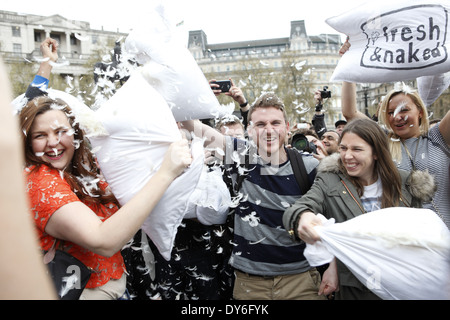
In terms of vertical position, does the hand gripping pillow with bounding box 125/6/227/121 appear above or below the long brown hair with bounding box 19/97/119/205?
above

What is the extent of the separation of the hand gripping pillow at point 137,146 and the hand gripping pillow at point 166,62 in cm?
22

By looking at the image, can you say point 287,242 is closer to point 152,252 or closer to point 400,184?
point 400,184

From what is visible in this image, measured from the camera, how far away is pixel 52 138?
155cm

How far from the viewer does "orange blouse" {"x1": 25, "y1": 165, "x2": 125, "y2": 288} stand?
137 centimetres

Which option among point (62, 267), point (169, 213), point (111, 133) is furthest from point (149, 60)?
point (62, 267)

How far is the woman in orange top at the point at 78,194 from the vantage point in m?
1.31

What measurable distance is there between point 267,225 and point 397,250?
2.73 ft

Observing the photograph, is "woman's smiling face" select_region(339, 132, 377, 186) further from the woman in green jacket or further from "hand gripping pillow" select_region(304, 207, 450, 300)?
"hand gripping pillow" select_region(304, 207, 450, 300)

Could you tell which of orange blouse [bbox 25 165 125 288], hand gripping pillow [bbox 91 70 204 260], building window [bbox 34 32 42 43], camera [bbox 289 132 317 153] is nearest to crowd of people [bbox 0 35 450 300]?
orange blouse [bbox 25 165 125 288]

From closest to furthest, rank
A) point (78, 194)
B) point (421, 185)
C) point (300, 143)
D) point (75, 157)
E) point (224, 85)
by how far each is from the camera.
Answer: point (78, 194)
point (75, 157)
point (421, 185)
point (224, 85)
point (300, 143)

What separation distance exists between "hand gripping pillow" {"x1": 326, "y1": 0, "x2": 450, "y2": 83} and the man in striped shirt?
68 centimetres

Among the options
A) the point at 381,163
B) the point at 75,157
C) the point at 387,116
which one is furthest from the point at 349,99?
the point at 75,157

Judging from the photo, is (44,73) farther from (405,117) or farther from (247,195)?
(405,117)
